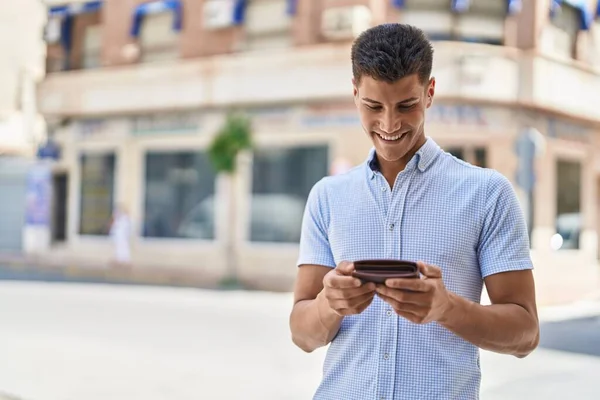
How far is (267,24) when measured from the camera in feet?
63.7

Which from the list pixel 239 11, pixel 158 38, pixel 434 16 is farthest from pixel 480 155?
pixel 158 38

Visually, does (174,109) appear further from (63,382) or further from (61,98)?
(63,382)

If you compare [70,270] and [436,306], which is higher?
[436,306]

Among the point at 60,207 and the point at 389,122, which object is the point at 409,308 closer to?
the point at 389,122

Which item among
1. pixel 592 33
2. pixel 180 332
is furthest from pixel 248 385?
pixel 592 33

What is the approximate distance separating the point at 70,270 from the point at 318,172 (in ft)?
24.5

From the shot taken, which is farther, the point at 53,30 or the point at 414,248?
the point at 53,30

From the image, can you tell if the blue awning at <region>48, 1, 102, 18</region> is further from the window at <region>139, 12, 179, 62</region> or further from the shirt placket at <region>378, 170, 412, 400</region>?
the shirt placket at <region>378, 170, 412, 400</region>

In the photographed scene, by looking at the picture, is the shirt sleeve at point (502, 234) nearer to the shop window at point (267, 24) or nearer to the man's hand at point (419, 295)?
the man's hand at point (419, 295)

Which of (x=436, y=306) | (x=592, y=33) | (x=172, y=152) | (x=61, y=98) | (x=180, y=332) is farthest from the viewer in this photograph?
(x=61, y=98)

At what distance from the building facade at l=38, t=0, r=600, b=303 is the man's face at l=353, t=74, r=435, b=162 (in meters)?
13.1

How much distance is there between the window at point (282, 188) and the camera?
60.9ft

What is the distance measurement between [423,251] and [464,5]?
1691cm

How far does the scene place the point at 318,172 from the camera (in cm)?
1856
